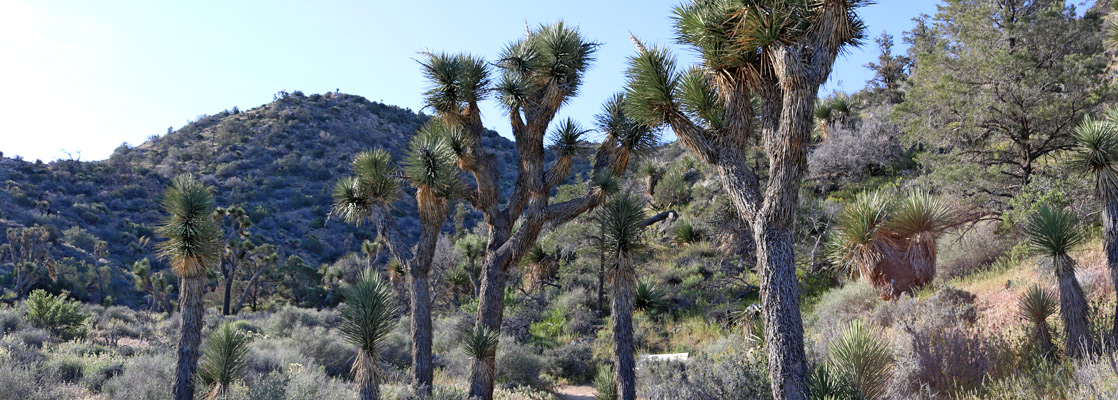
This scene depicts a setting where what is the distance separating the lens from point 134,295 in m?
29.4

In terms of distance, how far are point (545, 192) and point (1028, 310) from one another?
7.14 meters

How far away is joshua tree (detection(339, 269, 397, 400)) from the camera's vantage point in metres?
7.48

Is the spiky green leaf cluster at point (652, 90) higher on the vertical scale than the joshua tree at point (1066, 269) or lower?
higher

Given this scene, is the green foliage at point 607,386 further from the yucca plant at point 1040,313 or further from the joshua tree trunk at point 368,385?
the yucca plant at point 1040,313

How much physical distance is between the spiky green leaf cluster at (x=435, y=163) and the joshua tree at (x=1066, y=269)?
8379 millimetres

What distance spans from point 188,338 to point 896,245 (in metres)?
12.9

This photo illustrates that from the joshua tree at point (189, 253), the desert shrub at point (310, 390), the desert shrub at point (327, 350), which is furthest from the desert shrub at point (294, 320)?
the desert shrub at point (310, 390)

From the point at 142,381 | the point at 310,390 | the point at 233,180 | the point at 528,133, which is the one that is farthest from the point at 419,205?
the point at 233,180

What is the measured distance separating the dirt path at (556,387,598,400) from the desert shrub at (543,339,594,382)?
0.70 m

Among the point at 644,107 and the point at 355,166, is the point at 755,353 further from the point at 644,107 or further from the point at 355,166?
the point at 355,166

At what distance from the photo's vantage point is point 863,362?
269 inches

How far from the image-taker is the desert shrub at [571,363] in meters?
15.4

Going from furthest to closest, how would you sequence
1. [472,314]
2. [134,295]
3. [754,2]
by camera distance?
[134,295]
[472,314]
[754,2]

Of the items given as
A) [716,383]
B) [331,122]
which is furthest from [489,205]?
[331,122]
